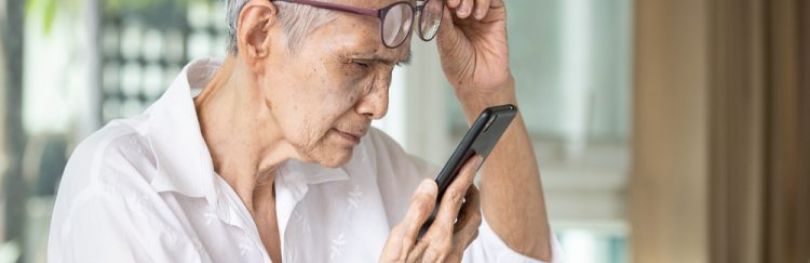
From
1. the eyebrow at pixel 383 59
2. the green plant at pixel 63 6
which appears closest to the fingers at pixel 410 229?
the eyebrow at pixel 383 59

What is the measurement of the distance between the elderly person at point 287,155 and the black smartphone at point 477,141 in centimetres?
1

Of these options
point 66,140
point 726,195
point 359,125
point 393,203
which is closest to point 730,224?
point 726,195

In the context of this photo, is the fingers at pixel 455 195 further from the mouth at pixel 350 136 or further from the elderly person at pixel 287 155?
the mouth at pixel 350 136

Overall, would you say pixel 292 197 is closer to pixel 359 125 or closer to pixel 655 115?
pixel 359 125

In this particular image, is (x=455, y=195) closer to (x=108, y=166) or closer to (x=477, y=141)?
(x=477, y=141)

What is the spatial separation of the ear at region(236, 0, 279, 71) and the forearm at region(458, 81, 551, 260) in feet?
1.09

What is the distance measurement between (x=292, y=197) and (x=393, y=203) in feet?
0.58

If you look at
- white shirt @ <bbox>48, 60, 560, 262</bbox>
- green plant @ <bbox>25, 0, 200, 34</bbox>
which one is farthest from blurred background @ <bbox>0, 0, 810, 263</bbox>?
white shirt @ <bbox>48, 60, 560, 262</bbox>

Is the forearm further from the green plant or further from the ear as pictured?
the green plant

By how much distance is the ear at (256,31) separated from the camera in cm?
149

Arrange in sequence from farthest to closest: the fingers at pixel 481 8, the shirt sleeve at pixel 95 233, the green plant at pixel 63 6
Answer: the green plant at pixel 63 6
the fingers at pixel 481 8
the shirt sleeve at pixel 95 233

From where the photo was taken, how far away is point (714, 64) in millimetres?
3707

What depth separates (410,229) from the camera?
60.0 inches

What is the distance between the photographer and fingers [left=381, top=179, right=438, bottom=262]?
1.52 m
